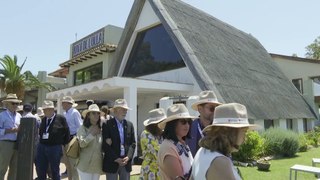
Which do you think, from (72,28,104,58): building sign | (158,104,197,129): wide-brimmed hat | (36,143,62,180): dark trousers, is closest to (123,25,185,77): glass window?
(72,28,104,58): building sign

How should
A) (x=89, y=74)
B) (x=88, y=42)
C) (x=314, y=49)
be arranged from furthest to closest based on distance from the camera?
(x=314, y=49)
(x=89, y=74)
(x=88, y=42)

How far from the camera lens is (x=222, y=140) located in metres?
2.25

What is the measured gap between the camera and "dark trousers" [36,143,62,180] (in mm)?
6238

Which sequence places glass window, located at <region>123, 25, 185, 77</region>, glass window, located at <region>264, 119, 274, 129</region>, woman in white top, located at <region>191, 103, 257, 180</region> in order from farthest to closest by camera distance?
glass window, located at <region>264, 119, 274, 129</region> < glass window, located at <region>123, 25, 185, 77</region> < woman in white top, located at <region>191, 103, 257, 180</region>

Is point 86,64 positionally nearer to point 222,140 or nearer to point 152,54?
point 152,54

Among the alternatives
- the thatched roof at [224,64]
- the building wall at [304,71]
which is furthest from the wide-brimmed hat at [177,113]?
the building wall at [304,71]

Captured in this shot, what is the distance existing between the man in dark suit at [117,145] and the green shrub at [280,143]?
8.89m

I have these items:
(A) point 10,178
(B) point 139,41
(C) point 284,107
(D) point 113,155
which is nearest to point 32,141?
(D) point 113,155

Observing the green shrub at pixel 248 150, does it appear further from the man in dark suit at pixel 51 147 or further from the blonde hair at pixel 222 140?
the blonde hair at pixel 222 140

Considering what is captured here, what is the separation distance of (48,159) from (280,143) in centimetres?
962

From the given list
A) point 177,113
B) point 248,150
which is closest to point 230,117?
point 177,113

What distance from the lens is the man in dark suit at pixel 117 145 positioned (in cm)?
507

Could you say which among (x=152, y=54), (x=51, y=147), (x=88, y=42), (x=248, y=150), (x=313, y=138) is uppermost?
(x=88, y=42)

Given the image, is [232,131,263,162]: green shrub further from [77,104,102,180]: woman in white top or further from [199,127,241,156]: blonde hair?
[199,127,241,156]: blonde hair
